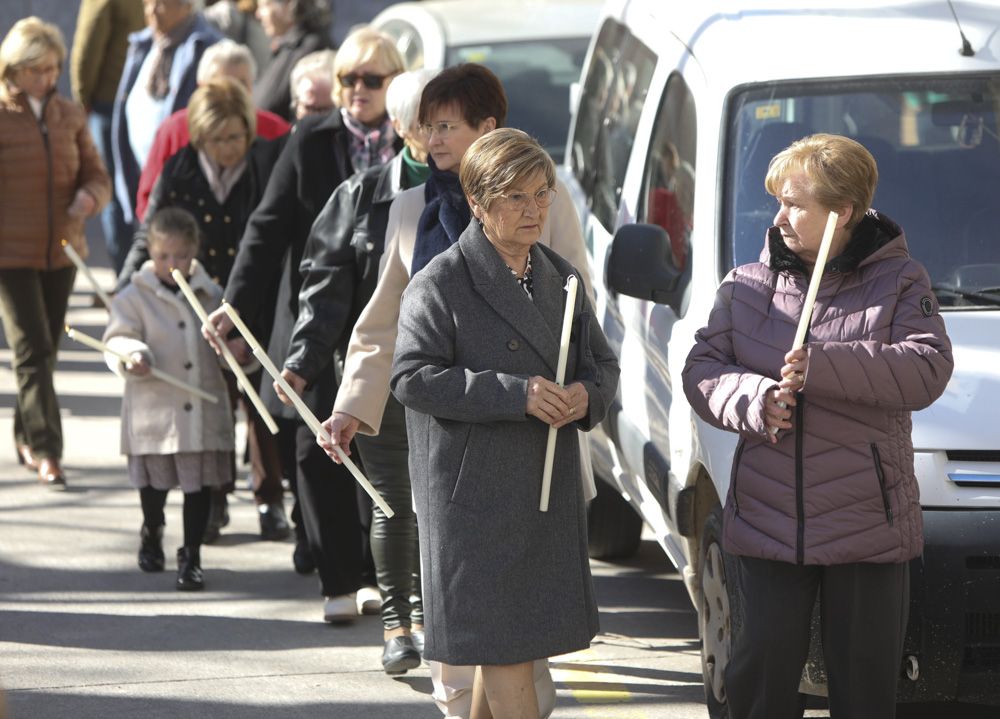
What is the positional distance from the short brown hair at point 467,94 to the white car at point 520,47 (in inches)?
185

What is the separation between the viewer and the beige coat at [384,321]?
16.5 feet

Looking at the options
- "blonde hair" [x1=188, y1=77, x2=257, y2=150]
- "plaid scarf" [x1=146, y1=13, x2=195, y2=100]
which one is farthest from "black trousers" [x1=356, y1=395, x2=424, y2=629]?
"plaid scarf" [x1=146, y1=13, x2=195, y2=100]

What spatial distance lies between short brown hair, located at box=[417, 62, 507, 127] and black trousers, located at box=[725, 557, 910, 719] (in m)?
1.49

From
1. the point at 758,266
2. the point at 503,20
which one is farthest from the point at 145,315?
the point at 503,20

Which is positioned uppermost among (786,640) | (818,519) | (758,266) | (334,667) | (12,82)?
(12,82)

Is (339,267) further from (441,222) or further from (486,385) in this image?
(486,385)

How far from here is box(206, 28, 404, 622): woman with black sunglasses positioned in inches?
253

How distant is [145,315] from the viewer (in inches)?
275

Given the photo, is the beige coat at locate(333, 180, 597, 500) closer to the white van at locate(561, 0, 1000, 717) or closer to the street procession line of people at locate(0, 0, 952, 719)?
the street procession line of people at locate(0, 0, 952, 719)

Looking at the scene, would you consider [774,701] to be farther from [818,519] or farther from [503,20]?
[503,20]

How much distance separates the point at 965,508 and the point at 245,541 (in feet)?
13.1

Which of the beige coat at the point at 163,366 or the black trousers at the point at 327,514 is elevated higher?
the beige coat at the point at 163,366

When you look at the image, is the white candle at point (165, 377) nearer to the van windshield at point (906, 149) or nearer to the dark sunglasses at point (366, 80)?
the dark sunglasses at point (366, 80)

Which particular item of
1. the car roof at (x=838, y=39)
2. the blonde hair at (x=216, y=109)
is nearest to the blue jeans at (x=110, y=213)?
the blonde hair at (x=216, y=109)
